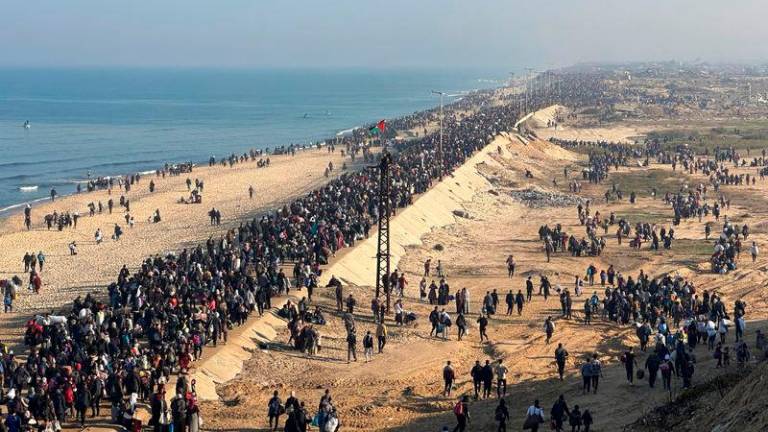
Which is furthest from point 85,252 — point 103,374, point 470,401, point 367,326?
point 470,401

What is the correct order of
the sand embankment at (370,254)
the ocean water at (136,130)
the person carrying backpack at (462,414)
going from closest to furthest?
the person carrying backpack at (462,414)
the sand embankment at (370,254)
the ocean water at (136,130)

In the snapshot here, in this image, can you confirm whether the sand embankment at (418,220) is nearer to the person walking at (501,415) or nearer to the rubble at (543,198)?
the rubble at (543,198)

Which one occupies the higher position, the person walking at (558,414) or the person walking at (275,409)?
the person walking at (558,414)

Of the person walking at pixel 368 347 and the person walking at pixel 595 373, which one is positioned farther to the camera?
the person walking at pixel 368 347

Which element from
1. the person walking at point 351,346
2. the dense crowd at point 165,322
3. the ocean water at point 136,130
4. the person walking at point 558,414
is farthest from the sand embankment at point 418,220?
the ocean water at point 136,130

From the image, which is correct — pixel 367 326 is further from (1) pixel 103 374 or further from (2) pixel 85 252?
(2) pixel 85 252

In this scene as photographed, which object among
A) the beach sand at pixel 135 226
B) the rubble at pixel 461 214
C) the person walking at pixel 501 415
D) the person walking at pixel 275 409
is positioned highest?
the person walking at pixel 501 415

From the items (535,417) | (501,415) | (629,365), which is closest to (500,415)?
(501,415)

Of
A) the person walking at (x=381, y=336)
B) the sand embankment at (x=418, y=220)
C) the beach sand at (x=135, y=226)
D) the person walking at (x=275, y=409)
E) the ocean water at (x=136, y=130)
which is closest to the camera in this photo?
the person walking at (x=275, y=409)

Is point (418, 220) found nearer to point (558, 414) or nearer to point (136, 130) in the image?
point (558, 414)
